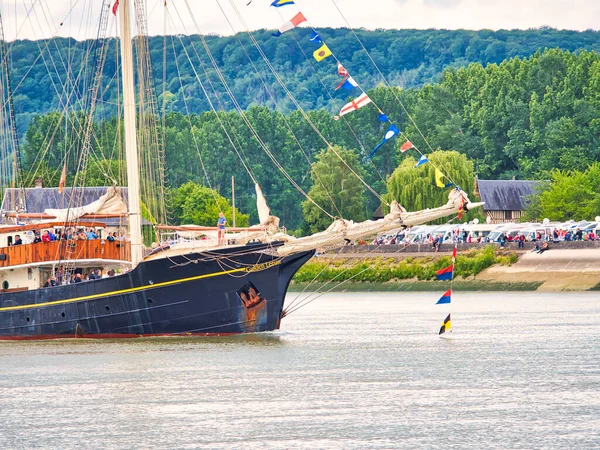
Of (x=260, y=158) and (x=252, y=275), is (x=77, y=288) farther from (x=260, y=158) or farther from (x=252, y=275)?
(x=260, y=158)

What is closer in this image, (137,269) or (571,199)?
(137,269)

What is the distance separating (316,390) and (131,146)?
60.4 feet

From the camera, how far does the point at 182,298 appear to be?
2111 inches

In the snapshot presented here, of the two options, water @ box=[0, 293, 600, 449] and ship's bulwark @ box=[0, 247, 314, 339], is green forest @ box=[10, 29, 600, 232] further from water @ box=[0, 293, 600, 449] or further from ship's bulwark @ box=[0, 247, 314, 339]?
water @ box=[0, 293, 600, 449]

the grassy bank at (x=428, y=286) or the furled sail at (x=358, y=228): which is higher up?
the furled sail at (x=358, y=228)

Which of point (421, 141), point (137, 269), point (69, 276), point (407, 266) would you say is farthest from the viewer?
point (421, 141)

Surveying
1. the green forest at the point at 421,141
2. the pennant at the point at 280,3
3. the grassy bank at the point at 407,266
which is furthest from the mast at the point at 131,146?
the green forest at the point at 421,141

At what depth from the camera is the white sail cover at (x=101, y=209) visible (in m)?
57.2

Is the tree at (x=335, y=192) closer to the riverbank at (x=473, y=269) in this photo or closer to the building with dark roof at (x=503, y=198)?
the building with dark roof at (x=503, y=198)

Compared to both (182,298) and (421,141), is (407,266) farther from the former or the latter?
(421,141)

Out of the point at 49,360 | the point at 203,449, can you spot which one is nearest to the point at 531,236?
the point at 49,360

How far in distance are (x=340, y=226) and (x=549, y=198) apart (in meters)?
73.0

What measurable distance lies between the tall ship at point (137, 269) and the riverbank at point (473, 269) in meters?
32.9


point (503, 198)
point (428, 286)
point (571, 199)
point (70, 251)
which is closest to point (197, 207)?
point (503, 198)
